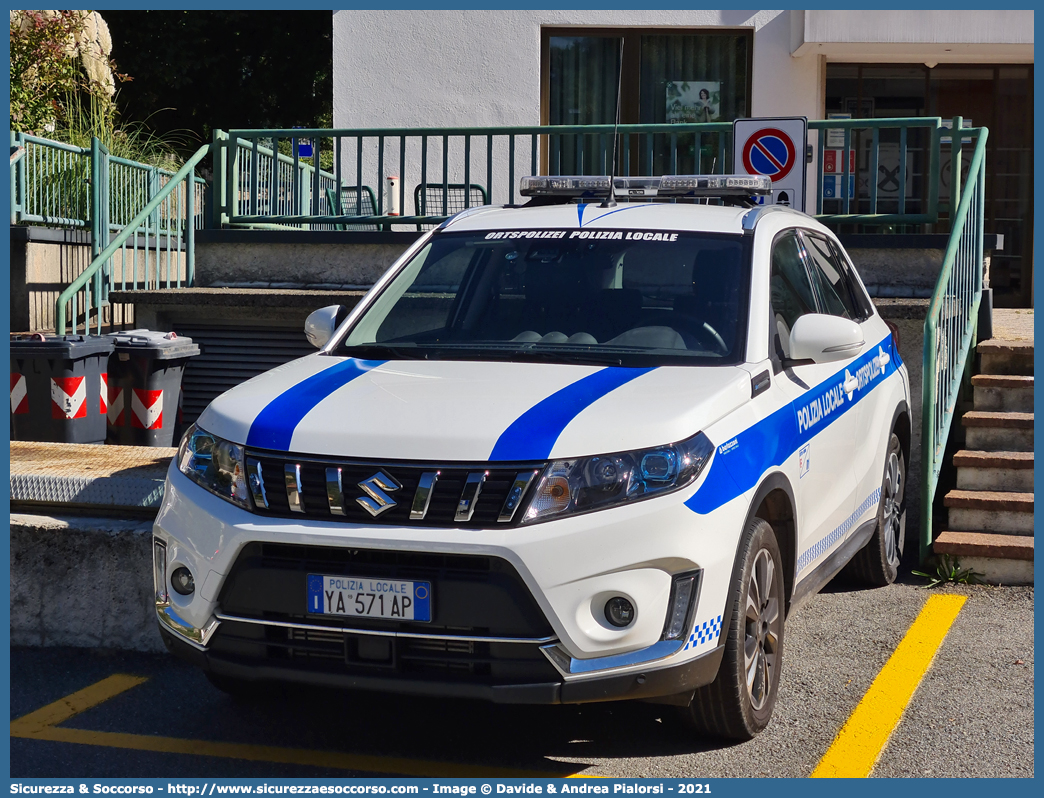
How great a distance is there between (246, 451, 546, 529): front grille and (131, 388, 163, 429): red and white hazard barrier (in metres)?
5.15

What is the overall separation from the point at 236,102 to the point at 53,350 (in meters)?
23.7

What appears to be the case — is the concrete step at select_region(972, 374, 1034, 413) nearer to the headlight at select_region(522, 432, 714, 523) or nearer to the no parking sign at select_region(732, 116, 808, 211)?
the no parking sign at select_region(732, 116, 808, 211)

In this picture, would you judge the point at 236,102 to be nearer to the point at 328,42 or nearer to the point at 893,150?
the point at 328,42

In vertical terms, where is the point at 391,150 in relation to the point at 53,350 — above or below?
above

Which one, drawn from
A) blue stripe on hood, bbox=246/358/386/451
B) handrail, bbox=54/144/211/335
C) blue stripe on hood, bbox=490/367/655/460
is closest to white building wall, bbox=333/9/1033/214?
handrail, bbox=54/144/211/335

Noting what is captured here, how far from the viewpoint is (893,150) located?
43.9 ft

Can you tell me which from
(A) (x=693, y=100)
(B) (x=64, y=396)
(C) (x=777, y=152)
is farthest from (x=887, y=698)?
(A) (x=693, y=100)

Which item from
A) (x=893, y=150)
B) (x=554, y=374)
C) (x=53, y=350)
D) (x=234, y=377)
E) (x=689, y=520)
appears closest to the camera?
(x=689, y=520)

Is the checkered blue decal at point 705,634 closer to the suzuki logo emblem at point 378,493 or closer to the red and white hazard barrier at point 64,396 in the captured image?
the suzuki logo emblem at point 378,493

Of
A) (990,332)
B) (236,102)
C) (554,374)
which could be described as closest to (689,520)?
(554,374)

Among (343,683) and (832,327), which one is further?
(832,327)

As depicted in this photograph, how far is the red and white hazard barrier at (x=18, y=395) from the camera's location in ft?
26.5

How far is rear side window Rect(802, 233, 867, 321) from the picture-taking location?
5.39 m

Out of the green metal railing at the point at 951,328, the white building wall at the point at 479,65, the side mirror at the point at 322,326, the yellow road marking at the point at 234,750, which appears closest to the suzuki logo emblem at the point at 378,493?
the yellow road marking at the point at 234,750
